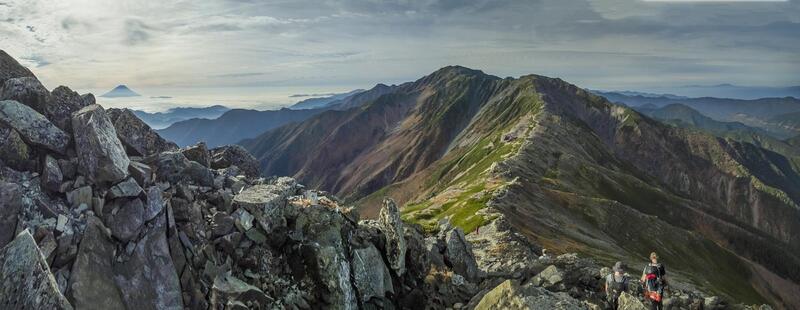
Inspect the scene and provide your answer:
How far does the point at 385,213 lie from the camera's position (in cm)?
2791

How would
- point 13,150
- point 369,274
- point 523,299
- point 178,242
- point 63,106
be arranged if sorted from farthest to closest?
1. point 369,274
2. point 63,106
3. point 178,242
4. point 13,150
5. point 523,299

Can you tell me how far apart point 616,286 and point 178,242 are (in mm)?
22012

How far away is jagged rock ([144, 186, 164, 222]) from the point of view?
1945 centimetres

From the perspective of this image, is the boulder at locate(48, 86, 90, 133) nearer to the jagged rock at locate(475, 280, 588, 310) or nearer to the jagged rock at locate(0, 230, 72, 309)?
the jagged rock at locate(0, 230, 72, 309)

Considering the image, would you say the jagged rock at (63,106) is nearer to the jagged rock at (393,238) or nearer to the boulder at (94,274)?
the boulder at (94,274)

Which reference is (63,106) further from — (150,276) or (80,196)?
(150,276)

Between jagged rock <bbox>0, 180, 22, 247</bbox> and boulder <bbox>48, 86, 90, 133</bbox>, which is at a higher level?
boulder <bbox>48, 86, 90, 133</bbox>

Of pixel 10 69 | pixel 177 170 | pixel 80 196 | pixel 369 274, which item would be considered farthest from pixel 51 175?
pixel 369 274

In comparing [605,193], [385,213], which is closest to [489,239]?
[385,213]

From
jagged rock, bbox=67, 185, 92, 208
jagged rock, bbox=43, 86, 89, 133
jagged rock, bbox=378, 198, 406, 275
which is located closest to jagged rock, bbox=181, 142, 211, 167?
jagged rock, bbox=43, 86, 89, 133

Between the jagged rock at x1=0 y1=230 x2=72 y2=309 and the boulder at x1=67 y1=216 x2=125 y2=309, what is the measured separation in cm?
341

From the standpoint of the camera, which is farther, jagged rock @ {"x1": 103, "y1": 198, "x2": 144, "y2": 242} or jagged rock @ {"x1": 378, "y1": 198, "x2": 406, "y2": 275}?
jagged rock @ {"x1": 378, "y1": 198, "x2": 406, "y2": 275}

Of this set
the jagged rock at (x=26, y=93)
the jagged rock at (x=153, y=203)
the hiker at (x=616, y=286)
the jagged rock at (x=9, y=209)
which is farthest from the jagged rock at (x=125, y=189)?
the hiker at (x=616, y=286)

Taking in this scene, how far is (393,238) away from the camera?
88.3 ft
